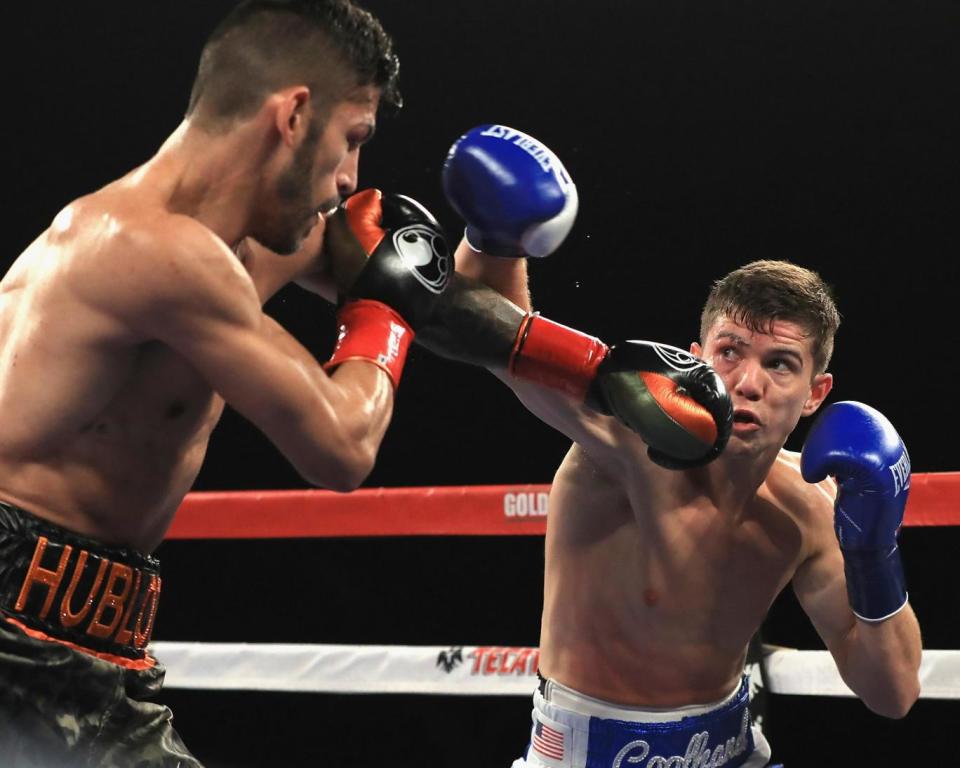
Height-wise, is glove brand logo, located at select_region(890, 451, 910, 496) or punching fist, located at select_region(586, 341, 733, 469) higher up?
glove brand logo, located at select_region(890, 451, 910, 496)

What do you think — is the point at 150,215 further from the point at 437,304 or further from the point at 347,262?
the point at 437,304

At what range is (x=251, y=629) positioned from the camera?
4.56m

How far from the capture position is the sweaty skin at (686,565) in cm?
201

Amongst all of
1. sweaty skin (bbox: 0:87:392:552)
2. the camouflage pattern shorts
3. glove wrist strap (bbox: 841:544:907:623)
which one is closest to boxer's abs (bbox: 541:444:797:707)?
glove wrist strap (bbox: 841:544:907:623)

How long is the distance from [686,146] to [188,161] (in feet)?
11.0

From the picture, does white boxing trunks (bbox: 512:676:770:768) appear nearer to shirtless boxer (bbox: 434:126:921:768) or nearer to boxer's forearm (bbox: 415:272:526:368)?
shirtless boxer (bbox: 434:126:921:768)

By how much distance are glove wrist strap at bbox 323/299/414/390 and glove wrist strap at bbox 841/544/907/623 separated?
84 centimetres

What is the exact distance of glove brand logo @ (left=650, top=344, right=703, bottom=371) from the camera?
67.9 inches

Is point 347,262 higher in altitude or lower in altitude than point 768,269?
lower

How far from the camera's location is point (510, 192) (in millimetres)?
1769

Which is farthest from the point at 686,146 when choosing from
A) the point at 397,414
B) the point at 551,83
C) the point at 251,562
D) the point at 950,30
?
the point at 251,562

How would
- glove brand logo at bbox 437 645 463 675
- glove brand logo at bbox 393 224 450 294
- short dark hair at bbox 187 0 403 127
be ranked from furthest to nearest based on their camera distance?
glove brand logo at bbox 437 645 463 675, glove brand logo at bbox 393 224 450 294, short dark hair at bbox 187 0 403 127

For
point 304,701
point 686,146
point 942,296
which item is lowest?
point 304,701

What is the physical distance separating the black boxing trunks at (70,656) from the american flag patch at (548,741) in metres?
0.71
